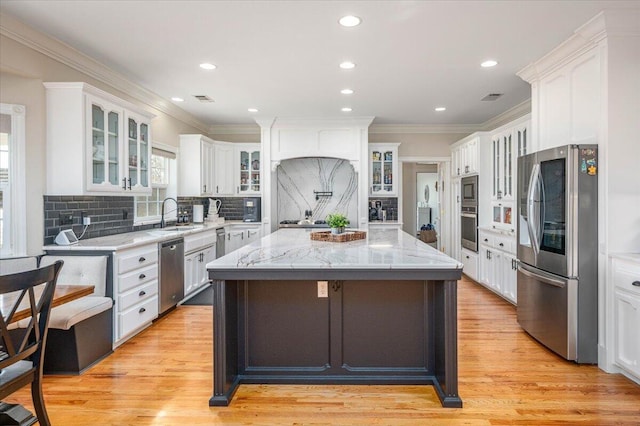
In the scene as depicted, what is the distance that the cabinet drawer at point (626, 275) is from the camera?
2.67 m

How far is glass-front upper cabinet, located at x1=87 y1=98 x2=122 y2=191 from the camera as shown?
3617 millimetres

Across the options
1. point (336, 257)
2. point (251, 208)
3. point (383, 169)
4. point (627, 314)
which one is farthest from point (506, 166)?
point (251, 208)

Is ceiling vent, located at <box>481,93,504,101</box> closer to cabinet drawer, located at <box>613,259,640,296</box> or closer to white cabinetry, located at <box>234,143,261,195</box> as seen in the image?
cabinet drawer, located at <box>613,259,640,296</box>

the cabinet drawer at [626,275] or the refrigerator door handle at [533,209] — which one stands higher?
the refrigerator door handle at [533,209]

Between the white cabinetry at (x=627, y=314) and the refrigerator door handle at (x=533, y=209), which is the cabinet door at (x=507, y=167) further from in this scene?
the white cabinetry at (x=627, y=314)

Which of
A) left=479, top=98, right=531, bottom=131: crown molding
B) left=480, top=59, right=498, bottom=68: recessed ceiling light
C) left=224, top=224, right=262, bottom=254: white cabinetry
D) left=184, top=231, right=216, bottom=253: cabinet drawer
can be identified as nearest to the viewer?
left=480, top=59, right=498, bottom=68: recessed ceiling light

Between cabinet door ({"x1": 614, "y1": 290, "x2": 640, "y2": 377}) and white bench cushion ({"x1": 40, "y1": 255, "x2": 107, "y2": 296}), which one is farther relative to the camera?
white bench cushion ({"x1": 40, "y1": 255, "x2": 107, "y2": 296})

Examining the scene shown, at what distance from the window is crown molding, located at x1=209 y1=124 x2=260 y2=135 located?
4.75 feet

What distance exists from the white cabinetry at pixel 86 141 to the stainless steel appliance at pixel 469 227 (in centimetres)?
460

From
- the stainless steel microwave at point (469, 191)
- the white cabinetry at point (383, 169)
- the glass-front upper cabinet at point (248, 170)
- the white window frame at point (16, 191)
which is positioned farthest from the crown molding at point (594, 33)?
the glass-front upper cabinet at point (248, 170)

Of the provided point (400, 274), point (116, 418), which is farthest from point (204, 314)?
point (400, 274)

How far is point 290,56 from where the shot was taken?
12.4ft

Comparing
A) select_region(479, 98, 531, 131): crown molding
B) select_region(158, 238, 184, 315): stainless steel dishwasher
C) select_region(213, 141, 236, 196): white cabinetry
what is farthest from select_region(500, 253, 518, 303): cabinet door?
select_region(213, 141, 236, 196): white cabinetry

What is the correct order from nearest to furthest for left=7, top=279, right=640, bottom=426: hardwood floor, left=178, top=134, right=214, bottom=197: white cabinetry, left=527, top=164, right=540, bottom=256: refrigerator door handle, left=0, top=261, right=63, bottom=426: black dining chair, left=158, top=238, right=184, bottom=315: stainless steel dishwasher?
1. left=0, top=261, right=63, bottom=426: black dining chair
2. left=7, top=279, right=640, bottom=426: hardwood floor
3. left=527, top=164, right=540, bottom=256: refrigerator door handle
4. left=158, top=238, right=184, bottom=315: stainless steel dishwasher
5. left=178, top=134, right=214, bottom=197: white cabinetry
